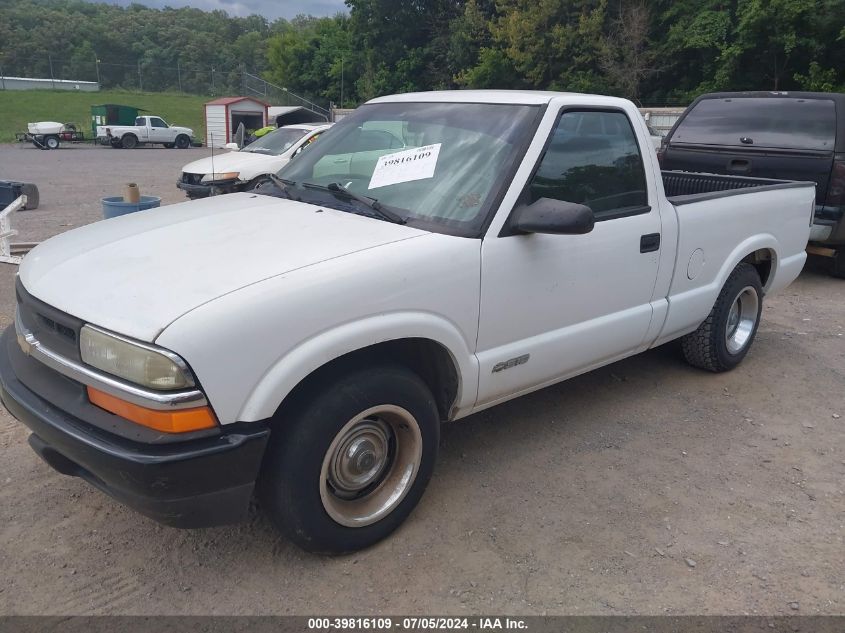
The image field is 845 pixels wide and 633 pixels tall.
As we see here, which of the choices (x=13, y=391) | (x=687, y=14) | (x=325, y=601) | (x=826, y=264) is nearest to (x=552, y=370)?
(x=325, y=601)

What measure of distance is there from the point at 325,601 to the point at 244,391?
0.89 metres

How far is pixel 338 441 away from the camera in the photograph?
8.55 ft

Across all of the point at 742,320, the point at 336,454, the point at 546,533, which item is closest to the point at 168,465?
the point at 336,454

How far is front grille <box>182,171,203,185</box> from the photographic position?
12.5 m

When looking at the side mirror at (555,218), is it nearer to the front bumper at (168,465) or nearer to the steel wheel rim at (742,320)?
the front bumper at (168,465)

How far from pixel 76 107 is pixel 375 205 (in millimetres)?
58000

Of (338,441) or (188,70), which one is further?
(188,70)

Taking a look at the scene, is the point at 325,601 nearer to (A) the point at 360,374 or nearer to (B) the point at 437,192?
(A) the point at 360,374

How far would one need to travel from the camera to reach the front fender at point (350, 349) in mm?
2316

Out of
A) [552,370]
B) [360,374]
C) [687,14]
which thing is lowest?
[552,370]

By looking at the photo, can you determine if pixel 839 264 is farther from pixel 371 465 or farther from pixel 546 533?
pixel 371 465

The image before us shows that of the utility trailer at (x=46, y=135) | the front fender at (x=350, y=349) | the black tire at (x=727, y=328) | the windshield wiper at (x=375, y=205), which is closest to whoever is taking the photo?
the front fender at (x=350, y=349)

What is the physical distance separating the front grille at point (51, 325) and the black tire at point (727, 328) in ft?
12.4

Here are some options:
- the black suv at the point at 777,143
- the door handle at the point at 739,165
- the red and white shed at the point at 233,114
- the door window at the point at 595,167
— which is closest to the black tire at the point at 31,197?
the black suv at the point at 777,143
